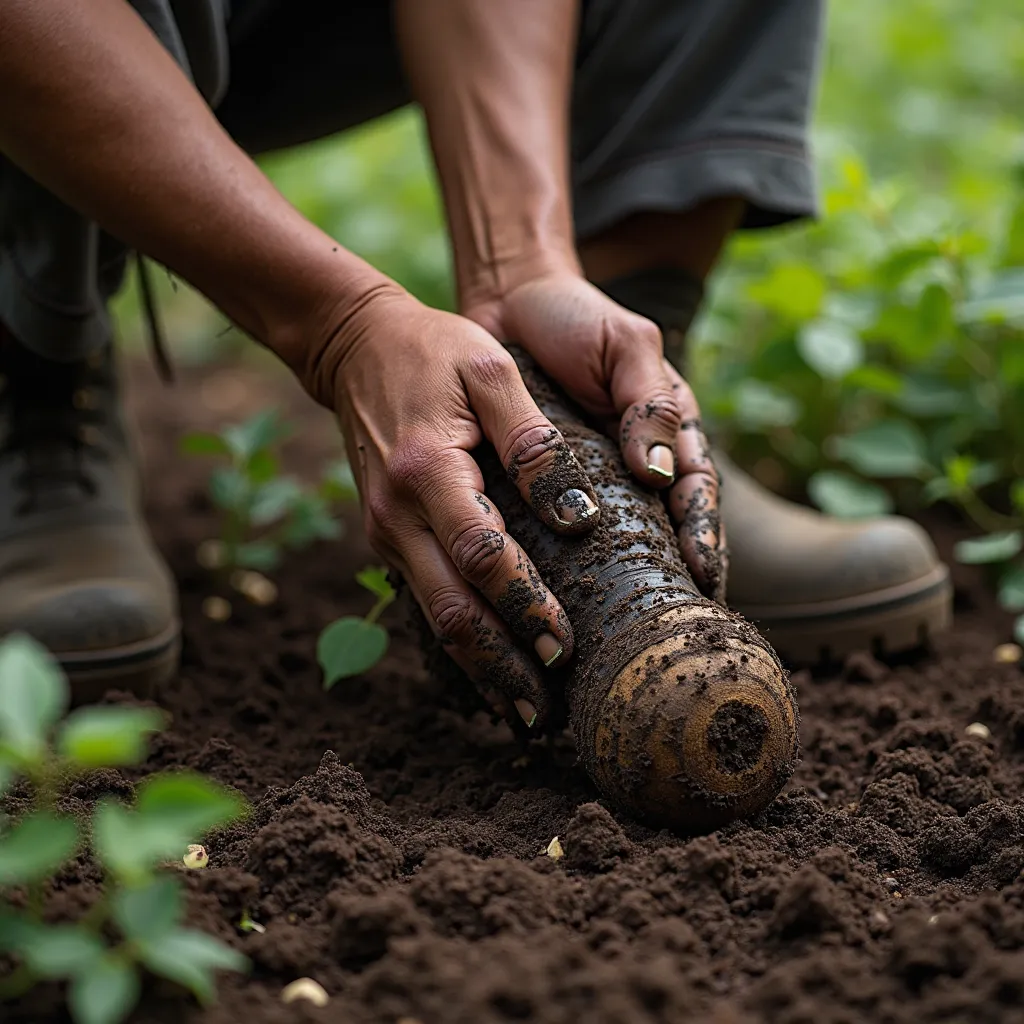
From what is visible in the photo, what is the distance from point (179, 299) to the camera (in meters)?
4.79

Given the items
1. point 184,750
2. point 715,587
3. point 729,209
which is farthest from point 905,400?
point 184,750

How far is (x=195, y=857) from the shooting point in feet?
4.65

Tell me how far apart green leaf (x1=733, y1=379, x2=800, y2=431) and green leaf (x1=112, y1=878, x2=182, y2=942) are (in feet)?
6.66

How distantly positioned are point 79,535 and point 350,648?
67 cm

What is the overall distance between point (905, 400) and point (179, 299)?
308 centimetres

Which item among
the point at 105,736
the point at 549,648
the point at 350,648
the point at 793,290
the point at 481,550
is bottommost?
the point at 793,290

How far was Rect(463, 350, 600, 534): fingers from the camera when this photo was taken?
4.99 feet

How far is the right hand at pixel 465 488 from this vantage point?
1.49 m

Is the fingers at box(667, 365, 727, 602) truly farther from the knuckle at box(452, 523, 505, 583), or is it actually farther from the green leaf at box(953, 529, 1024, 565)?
the green leaf at box(953, 529, 1024, 565)

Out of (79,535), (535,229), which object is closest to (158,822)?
(535,229)

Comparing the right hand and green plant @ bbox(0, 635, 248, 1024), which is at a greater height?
green plant @ bbox(0, 635, 248, 1024)

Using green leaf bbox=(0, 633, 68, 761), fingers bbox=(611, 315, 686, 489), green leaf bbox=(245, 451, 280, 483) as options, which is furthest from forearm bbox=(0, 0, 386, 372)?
green leaf bbox=(0, 633, 68, 761)

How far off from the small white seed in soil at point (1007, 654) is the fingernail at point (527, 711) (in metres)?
1.00

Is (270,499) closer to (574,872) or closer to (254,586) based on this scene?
(254,586)
